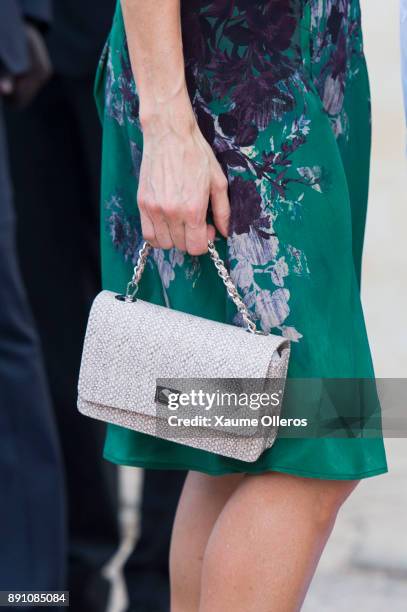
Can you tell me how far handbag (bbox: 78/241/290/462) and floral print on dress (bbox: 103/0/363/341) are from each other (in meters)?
0.05

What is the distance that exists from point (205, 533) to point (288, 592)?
0.89 feet

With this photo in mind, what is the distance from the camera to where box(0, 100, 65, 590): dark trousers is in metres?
2.59

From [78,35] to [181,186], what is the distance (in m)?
1.41

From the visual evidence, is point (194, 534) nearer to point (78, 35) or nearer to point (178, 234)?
point (178, 234)

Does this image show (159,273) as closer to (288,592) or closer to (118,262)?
(118,262)

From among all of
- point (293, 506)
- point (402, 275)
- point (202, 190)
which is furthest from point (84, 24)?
point (402, 275)

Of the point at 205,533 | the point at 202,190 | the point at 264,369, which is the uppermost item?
the point at 202,190

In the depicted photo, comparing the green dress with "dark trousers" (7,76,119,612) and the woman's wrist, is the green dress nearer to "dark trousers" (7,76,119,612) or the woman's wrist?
the woman's wrist

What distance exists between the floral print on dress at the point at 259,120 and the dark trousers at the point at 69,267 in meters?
1.30

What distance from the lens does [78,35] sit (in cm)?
287

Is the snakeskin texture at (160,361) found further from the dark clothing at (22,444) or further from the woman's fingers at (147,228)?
the dark clothing at (22,444)

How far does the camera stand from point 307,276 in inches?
63.2

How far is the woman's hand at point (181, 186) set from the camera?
1.59 metres

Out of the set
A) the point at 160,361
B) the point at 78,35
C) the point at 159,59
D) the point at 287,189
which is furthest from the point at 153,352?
the point at 78,35
